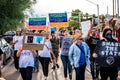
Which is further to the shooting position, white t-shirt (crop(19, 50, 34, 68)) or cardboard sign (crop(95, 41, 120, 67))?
white t-shirt (crop(19, 50, 34, 68))

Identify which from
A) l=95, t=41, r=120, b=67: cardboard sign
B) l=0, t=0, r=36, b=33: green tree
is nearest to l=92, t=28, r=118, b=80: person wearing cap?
l=95, t=41, r=120, b=67: cardboard sign

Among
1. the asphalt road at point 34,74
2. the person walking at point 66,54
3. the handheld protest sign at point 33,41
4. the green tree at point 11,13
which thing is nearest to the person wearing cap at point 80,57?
the handheld protest sign at point 33,41

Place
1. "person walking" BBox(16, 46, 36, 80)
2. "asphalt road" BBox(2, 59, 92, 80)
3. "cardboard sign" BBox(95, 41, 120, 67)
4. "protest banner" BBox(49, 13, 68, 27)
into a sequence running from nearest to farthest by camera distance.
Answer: "cardboard sign" BBox(95, 41, 120, 67) → "person walking" BBox(16, 46, 36, 80) → "asphalt road" BBox(2, 59, 92, 80) → "protest banner" BBox(49, 13, 68, 27)

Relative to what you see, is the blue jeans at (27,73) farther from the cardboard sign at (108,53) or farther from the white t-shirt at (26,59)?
the cardboard sign at (108,53)

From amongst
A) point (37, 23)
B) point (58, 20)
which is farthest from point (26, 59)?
point (58, 20)

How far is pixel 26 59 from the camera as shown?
1180 centimetres

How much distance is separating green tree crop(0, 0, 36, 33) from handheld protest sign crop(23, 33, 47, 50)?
89.1 ft

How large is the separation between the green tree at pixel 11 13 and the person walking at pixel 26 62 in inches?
1079

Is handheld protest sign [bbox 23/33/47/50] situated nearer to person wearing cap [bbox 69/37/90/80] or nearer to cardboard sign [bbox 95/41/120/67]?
person wearing cap [bbox 69/37/90/80]

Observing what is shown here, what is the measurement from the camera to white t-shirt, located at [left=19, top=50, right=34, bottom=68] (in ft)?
38.5

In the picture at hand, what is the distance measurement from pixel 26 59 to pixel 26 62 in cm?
10

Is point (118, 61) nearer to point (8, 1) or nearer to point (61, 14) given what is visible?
point (61, 14)

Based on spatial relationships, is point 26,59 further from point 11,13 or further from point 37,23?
point 11,13

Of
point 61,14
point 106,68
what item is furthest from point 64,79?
point 61,14
